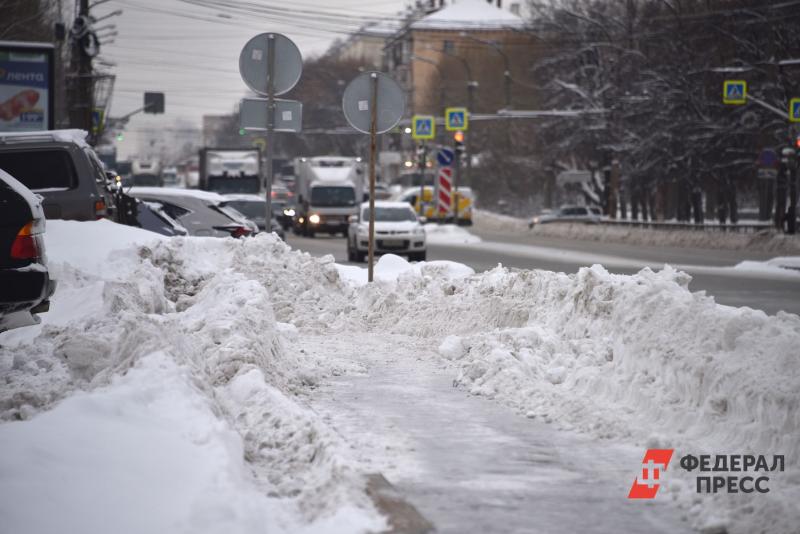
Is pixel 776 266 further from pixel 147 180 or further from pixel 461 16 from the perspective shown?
pixel 461 16

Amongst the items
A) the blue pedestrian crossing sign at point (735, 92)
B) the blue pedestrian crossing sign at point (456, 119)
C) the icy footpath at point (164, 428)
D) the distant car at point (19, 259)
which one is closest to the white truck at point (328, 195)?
the blue pedestrian crossing sign at point (456, 119)

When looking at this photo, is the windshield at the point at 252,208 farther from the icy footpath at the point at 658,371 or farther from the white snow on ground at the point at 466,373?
the icy footpath at the point at 658,371

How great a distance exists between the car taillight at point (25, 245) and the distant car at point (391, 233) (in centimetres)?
2250

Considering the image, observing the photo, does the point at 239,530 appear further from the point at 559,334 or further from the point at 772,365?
the point at 559,334

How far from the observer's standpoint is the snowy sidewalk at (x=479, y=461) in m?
5.79

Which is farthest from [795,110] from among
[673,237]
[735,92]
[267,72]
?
[267,72]

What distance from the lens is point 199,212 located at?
2055cm

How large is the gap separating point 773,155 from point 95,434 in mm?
34913

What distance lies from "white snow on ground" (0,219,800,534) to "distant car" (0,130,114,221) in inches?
138

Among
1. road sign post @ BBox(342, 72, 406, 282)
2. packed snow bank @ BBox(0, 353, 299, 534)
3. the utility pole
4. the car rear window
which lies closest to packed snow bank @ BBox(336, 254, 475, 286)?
road sign post @ BBox(342, 72, 406, 282)

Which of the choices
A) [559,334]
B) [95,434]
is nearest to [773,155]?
[559,334]

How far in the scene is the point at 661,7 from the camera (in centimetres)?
5491

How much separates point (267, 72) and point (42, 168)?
3.29m

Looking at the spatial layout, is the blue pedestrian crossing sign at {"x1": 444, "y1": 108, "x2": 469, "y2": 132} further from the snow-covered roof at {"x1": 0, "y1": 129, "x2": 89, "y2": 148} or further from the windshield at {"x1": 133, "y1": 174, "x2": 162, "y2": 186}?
the windshield at {"x1": 133, "y1": 174, "x2": 162, "y2": 186}
